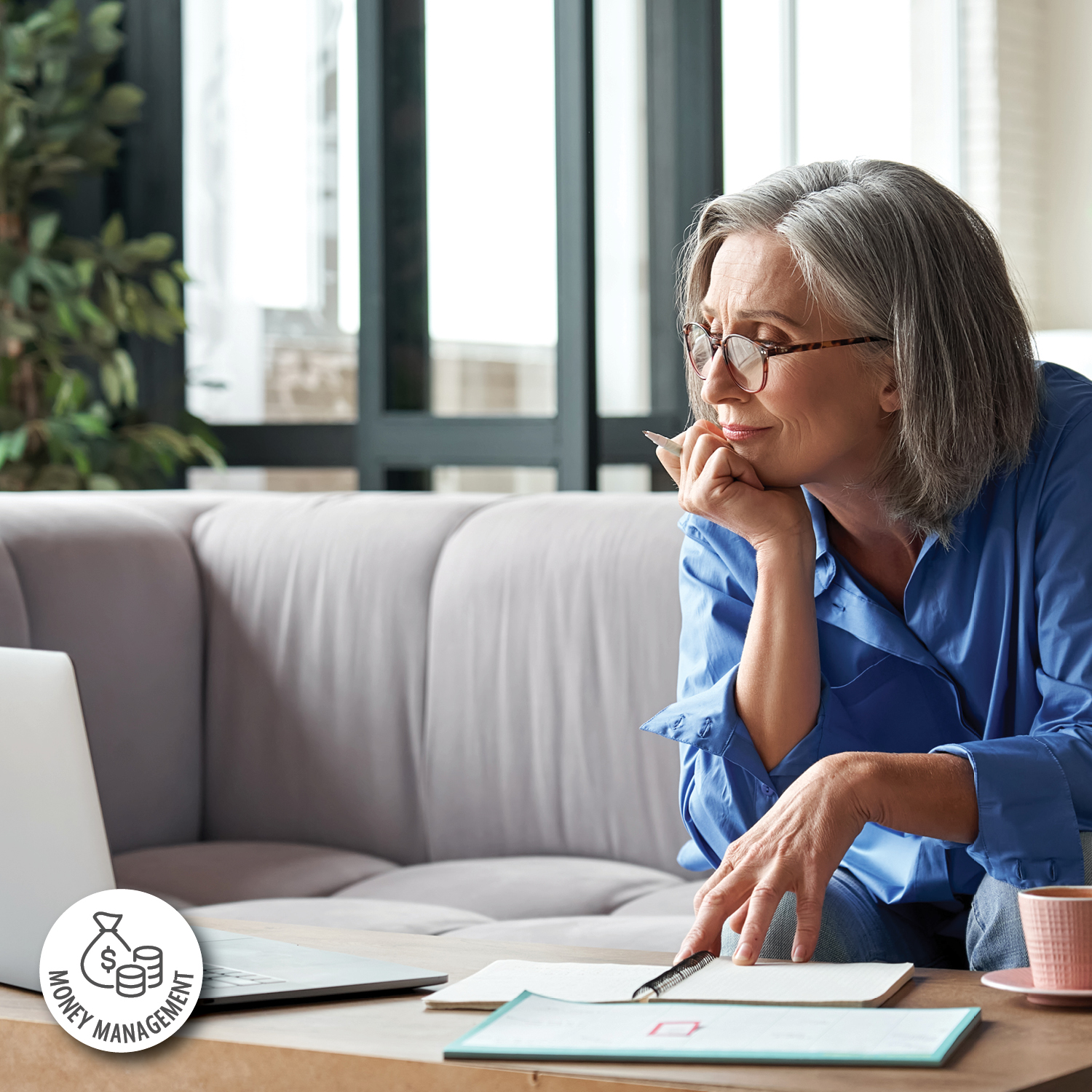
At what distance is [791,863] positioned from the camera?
105cm

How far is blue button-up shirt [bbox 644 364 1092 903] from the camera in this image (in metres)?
1.13

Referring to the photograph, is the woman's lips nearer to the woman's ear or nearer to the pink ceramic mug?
the woman's ear

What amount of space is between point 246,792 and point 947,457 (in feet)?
4.96

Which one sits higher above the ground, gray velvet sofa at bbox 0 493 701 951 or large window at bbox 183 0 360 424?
large window at bbox 183 0 360 424

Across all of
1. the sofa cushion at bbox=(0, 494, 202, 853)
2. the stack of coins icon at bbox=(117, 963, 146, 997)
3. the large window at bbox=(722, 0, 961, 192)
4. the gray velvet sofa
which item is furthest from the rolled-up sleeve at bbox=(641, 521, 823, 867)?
the large window at bbox=(722, 0, 961, 192)

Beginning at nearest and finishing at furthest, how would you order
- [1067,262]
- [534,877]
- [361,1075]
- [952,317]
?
[361,1075] → [952,317] → [534,877] → [1067,262]

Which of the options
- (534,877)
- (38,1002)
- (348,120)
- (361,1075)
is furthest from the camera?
(348,120)

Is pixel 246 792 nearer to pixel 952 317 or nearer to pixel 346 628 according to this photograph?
pixel 346 628

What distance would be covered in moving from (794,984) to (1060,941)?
0.53ft

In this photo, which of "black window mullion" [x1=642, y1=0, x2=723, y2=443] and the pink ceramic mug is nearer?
the pink ceramic mug

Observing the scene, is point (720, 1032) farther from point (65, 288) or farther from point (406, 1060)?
point (65, 288)

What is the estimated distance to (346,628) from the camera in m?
2.39

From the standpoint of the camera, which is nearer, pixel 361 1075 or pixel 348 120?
pixel 361 1075

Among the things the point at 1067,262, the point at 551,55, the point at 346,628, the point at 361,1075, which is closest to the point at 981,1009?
the point at 361,1075
